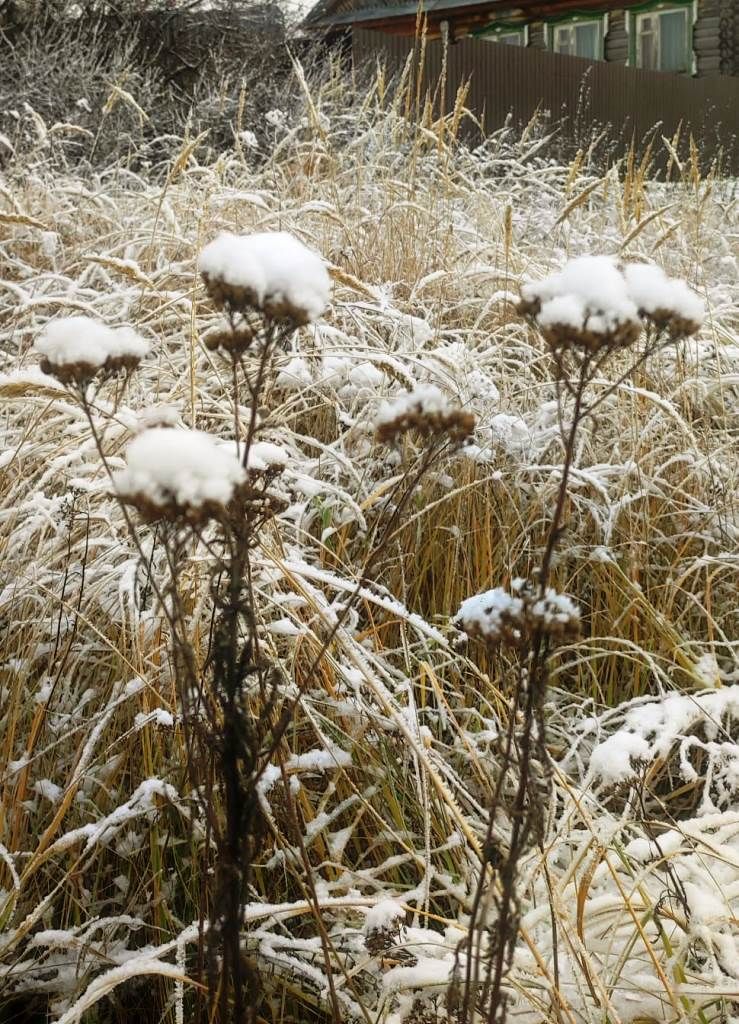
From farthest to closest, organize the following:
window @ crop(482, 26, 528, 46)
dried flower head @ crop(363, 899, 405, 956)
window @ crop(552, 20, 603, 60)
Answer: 1. window @ crop(482, 26, 528, 46)
2. window @ crop(552, 20, 603, 60)
3. dried flower head @ crop(363, 899, 405, 956)

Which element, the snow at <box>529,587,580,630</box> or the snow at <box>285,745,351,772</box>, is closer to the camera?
the snow at <box>529,587,580,630</box>

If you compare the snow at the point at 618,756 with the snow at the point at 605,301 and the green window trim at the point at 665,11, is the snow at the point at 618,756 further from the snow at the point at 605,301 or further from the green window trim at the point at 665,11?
the green window trim at the point at 665,11

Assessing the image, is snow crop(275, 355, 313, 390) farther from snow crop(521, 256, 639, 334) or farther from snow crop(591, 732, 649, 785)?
snow crop(521, 256, 639, 334)

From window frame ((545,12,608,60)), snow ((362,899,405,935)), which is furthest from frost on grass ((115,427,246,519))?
window frame ((545,12,608,60))

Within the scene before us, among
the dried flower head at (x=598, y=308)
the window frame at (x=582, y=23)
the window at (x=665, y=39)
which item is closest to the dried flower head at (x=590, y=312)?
the dried flower head at (x=598, y=308)

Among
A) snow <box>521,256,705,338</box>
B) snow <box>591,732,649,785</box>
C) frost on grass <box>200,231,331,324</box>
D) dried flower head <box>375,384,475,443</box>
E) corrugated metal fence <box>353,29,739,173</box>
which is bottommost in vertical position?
snow <box>591,732,649,785</box>

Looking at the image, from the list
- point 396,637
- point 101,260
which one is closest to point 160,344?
point 101,260

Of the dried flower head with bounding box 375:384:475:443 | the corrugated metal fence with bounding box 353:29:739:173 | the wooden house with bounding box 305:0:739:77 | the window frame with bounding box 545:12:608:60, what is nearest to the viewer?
the dried flower head with bounding box 375:384:475:443

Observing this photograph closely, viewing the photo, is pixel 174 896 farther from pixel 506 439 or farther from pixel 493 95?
pixel 493 95

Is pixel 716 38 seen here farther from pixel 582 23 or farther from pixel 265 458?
pixel 265 458

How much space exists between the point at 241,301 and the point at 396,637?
1220mm

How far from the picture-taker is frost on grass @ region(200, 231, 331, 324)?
2.28ft

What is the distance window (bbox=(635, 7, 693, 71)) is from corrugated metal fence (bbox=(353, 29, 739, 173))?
5.09m

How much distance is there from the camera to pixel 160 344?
2.41m
